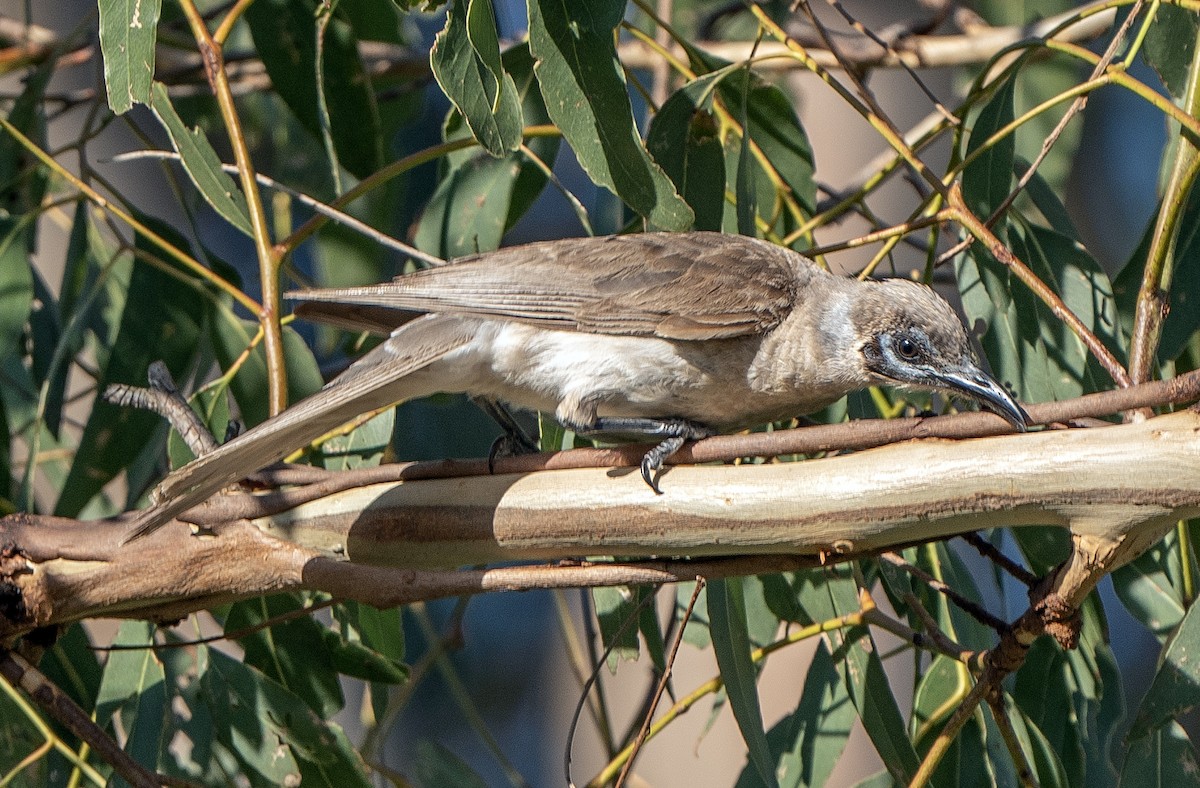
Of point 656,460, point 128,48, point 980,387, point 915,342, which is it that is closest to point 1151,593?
point 980,387

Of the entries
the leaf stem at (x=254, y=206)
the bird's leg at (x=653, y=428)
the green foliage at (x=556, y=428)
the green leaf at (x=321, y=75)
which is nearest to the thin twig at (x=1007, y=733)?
the green foliage at (x=556, y=428)

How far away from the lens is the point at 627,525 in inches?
78.4

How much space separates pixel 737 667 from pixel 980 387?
0.69 m

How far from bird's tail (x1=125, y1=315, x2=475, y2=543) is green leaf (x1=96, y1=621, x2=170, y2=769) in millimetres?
636

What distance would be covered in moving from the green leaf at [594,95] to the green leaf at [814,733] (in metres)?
1.13

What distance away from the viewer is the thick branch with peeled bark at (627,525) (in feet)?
5.79

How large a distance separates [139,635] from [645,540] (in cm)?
131

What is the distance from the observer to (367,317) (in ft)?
8.99

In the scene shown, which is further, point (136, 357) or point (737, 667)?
point (136, 357)

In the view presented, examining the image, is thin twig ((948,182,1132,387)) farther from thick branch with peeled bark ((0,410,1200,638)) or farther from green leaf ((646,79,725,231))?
green leaf ((646,79,725,231))

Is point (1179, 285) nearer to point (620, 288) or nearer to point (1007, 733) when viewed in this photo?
point (1007, 733)

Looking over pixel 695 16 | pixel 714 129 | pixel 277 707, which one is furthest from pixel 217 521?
pixel 695 16

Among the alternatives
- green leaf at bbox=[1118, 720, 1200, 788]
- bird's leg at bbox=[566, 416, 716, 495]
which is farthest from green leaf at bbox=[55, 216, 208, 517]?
green leaf at bbox=[1118, 720, 1200, 788]

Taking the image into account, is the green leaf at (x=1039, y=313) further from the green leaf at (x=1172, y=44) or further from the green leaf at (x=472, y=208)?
the green leaf at (x=472, y=208)
